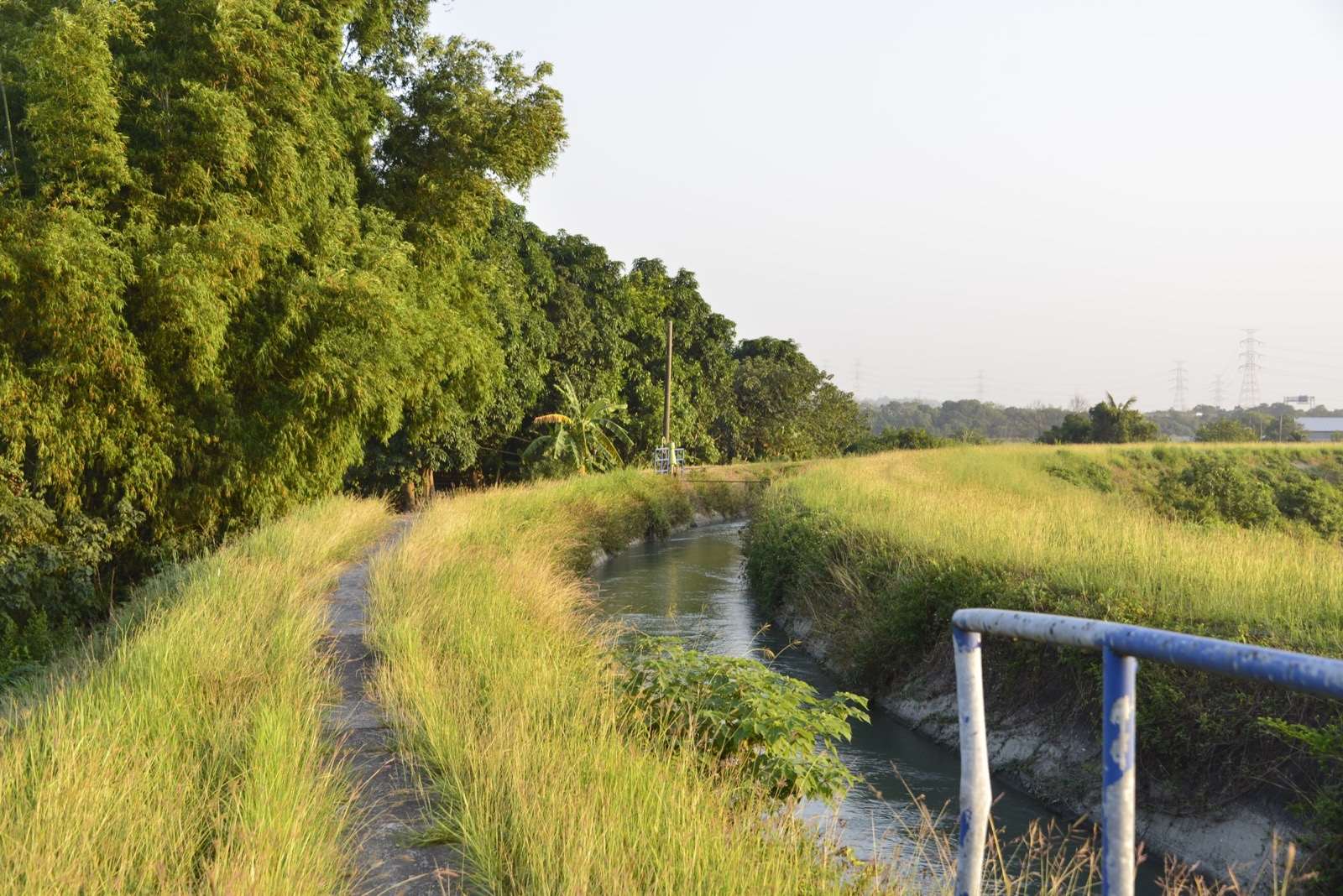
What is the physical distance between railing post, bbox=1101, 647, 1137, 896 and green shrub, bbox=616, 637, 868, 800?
10.9ft

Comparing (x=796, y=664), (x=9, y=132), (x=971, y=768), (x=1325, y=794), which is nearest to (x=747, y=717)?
(x=1325, y=794)

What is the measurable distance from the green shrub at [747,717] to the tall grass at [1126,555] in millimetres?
3669

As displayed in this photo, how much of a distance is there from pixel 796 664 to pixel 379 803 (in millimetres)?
8040

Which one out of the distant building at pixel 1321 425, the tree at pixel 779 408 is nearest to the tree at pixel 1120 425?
the tree at pixel 779 408

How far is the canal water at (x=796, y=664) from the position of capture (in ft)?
22.0

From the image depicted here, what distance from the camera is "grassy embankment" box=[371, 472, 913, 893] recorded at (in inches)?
130

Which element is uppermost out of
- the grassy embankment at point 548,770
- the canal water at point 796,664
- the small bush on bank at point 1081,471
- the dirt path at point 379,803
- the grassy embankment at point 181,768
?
the small bush on bank at point 1081,471

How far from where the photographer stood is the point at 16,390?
494 inches

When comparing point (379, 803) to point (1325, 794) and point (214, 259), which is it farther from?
point (214, 259)

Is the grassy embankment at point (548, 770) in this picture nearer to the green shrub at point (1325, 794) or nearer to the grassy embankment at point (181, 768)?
the grassy embankment at point (181, 768)

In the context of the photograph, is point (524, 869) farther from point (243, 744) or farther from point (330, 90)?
→ point (330, 90)

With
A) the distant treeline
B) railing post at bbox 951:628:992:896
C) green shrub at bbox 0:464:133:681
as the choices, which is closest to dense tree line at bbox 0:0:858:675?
green shrub at bbox 0:464:133:681

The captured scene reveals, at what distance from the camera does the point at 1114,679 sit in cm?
139

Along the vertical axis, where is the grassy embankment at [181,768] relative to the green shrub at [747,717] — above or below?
above
